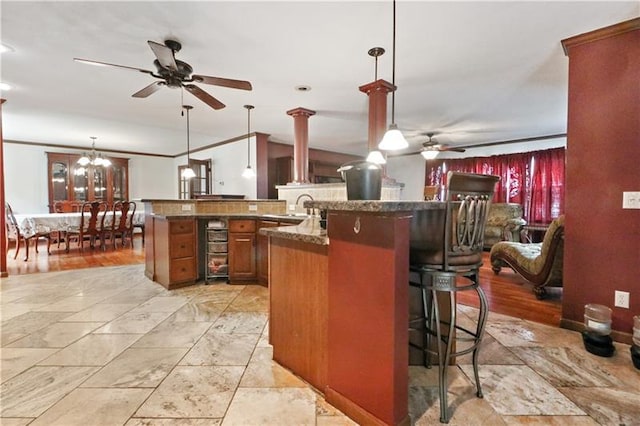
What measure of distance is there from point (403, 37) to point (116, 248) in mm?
6800

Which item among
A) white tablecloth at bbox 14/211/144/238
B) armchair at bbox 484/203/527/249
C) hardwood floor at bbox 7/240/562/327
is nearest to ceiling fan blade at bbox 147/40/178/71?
hardwood floor at bbox 7/240/562/327

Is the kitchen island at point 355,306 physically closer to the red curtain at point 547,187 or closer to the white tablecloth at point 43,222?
the white tablecloth at point 43,222

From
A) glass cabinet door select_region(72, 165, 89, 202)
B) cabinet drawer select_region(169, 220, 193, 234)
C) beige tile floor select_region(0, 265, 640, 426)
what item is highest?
glass cabinet door select_region(72, 165, 89, 202)

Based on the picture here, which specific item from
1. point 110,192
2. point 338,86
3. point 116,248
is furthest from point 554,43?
point 110,192

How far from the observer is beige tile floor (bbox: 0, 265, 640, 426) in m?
1.56

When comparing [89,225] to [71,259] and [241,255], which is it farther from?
[241,255]

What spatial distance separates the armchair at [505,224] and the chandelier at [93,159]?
9105 millimetres

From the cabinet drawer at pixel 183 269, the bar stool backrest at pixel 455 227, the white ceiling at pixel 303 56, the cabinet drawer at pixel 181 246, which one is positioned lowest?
the cabinet drawer at pixel 183 269

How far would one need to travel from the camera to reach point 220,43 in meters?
2.77

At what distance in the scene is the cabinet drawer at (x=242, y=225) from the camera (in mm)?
3924

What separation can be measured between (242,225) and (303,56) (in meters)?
2.10

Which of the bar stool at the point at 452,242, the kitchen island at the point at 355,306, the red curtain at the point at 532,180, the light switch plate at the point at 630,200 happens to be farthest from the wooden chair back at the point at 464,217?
the red curtain at the point at 532,180

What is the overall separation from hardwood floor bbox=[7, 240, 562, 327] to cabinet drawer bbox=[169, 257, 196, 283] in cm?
199

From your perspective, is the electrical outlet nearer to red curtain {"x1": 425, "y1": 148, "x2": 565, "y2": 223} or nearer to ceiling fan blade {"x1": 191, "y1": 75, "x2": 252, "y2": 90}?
ceiling fan blade {"x1": 191, "y1": 75, "x2": 252, "y2": 90}
